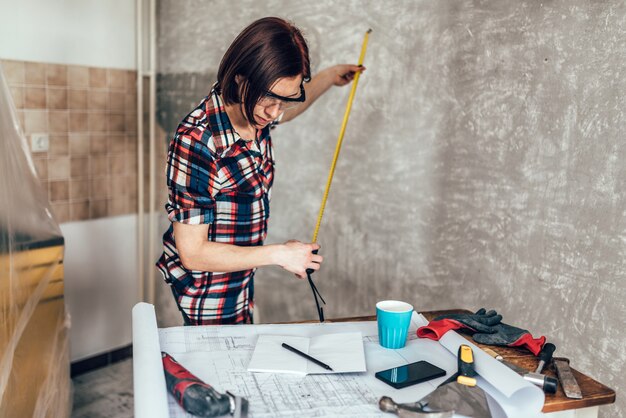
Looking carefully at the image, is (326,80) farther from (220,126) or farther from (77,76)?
(77,76)

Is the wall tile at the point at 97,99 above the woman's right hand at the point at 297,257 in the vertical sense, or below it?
above

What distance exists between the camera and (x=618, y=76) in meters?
1.54

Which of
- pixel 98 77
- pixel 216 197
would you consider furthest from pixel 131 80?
pixel 216 197

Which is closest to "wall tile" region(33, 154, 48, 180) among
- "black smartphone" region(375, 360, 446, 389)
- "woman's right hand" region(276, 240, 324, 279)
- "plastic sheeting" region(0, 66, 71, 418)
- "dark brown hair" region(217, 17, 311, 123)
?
"plastic sheeting" region(0, 66, 71, 418)

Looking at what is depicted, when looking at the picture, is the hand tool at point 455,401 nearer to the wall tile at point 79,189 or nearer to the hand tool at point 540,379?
the hand tool at point 540,379

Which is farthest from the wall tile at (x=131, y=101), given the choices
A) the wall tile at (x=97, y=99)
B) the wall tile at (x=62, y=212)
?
the wall tile at (x=62, y=212)

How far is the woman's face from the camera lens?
1.45 metres

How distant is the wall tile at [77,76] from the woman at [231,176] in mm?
1510

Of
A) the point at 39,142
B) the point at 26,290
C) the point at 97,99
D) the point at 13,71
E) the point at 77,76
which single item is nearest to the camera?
the point at 26,290

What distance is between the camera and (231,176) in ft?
5.16

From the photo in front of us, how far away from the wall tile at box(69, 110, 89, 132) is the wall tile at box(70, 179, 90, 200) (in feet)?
0.82

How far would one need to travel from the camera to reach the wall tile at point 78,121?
9.45 feet

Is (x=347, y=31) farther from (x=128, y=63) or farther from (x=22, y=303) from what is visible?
(x=22, y=303)

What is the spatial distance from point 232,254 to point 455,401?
666 millimetres
